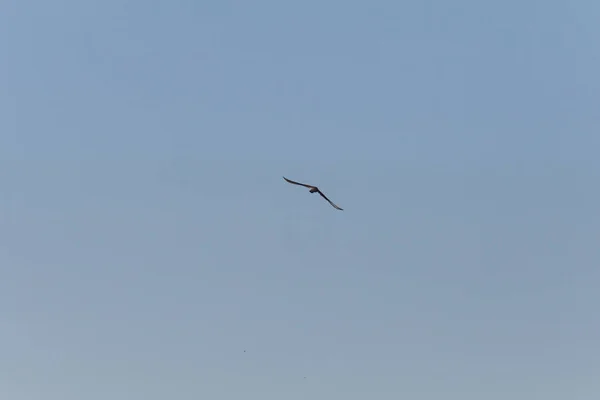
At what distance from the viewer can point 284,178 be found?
289ft

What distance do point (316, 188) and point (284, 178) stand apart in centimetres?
327

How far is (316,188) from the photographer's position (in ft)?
294
